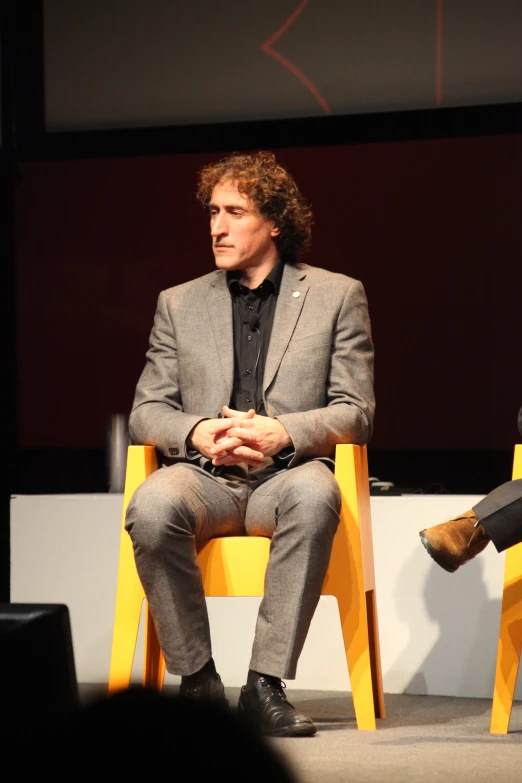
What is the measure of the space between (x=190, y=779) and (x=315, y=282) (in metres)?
2.45

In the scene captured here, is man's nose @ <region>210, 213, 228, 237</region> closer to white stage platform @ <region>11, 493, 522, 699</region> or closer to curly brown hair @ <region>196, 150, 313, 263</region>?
curly brown hair @ <region>196, 150, 313, 263</region>

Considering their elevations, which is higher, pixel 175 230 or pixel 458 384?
pixel 175 230

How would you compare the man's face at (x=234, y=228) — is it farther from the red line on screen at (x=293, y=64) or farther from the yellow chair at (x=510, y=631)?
the red line on screen at (x=293, y=64)

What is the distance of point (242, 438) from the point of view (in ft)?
8.75

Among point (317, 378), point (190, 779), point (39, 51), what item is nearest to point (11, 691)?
point (190, 779)

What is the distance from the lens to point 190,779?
1.92 ft

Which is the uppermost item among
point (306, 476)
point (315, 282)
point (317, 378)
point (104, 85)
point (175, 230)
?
point (104, 85)

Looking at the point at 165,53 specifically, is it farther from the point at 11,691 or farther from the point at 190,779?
the point at 190,779

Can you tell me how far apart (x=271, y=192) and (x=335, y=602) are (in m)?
1.19

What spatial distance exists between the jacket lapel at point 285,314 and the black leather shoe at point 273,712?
78 centimetres

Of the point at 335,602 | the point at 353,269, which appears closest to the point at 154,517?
the point at 335,602

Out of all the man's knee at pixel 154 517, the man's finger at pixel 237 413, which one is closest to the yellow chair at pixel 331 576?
the man's knee at pixel 154 517

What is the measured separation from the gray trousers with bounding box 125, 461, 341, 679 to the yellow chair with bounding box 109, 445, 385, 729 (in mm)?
57

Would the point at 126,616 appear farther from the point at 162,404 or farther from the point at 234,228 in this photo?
the point at 234,228
